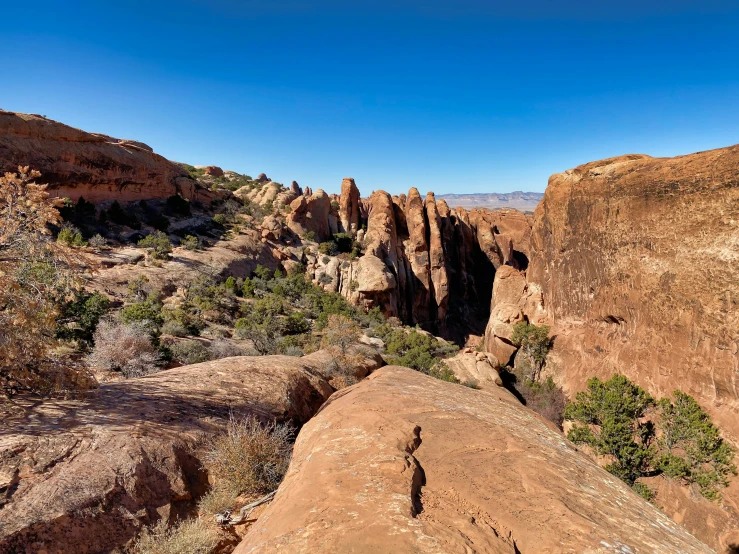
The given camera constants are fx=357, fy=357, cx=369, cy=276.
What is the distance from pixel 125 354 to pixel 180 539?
309 inches

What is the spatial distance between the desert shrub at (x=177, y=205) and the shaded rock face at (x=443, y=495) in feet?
114

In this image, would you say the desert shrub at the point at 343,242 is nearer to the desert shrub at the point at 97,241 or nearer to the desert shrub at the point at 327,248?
the desert shrub at the point at 327,248

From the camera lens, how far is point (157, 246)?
26.2 metres

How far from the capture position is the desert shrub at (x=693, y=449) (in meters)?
10.7

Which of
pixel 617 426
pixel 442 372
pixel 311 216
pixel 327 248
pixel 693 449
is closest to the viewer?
pixel 693 449

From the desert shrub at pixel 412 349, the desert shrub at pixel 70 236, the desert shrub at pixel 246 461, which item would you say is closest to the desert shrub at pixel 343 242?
the desert shrub at pixel 412 349

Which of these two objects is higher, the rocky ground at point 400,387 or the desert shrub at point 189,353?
the rocky ground at point 400,387

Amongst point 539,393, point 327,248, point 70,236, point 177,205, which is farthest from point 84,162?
point 539,393

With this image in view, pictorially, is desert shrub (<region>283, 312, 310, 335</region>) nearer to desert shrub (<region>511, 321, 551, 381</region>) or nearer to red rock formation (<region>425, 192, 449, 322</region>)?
desert shrub (<region>511, 321, 551, 381</region>)

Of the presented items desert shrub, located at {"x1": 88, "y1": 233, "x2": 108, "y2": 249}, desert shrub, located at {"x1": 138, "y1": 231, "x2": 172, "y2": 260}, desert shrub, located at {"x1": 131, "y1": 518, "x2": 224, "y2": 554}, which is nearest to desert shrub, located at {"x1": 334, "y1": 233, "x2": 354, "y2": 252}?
desert shrub, located at {"x1": 138, "y1": 231, "x2": 172, "y2": 260}

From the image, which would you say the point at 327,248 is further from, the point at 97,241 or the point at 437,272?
the point at 97,241

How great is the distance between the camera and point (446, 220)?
142 ft

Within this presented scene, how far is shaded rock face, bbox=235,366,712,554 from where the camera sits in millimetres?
3303

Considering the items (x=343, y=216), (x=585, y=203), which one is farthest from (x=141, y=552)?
(x=343, y=216)
